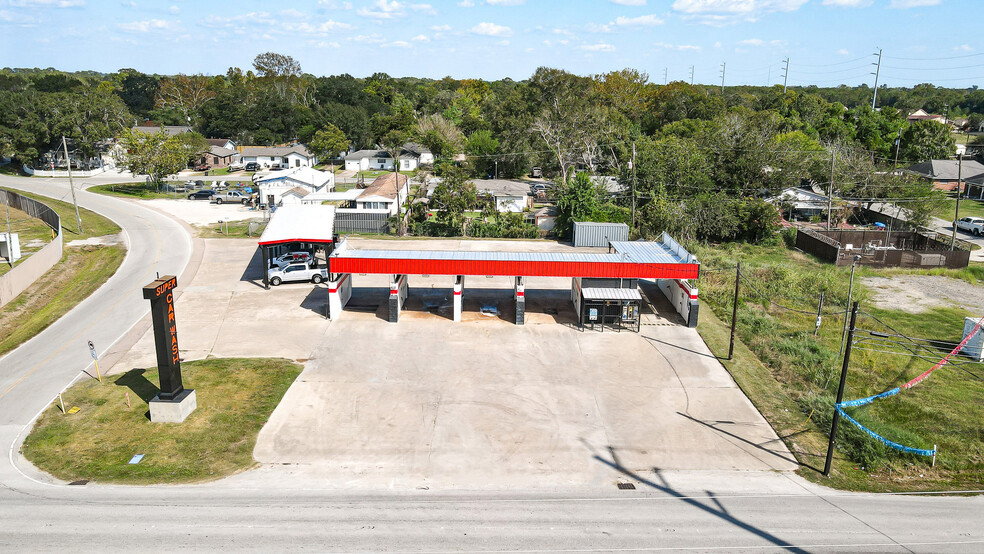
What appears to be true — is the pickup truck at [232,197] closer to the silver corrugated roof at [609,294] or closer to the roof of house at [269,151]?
the roof of house at [269,151]

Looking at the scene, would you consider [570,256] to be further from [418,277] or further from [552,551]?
[552,551]

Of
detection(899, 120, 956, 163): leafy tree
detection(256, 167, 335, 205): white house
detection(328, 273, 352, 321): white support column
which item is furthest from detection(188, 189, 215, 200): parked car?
detection(899, 120, 956, 163): leafy tree

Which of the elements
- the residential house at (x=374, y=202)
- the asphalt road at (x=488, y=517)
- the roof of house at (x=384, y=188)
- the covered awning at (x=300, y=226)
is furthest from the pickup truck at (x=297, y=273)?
the roof of house at (x=384, y=188)

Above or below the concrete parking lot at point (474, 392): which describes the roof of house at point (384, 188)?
above

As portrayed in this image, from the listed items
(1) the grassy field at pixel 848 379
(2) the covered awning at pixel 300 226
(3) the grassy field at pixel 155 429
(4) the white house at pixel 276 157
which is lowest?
(3) the grassy field at pixel 155 429

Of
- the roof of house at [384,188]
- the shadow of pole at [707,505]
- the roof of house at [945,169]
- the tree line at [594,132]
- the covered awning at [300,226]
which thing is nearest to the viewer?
the shadow of pole at [707,505]
